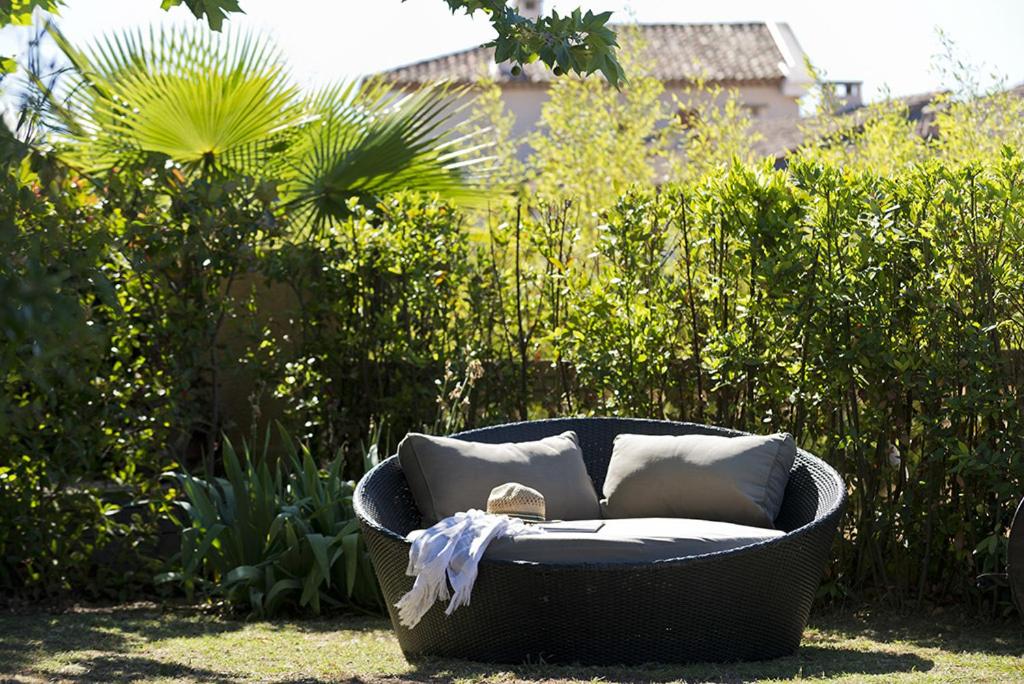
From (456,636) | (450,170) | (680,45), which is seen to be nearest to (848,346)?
(456,636)

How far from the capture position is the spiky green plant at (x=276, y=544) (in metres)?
6.03

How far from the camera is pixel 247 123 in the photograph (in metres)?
7.88

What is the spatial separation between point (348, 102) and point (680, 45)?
92.1 ft

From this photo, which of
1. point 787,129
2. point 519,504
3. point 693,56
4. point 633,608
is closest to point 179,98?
point 519,504

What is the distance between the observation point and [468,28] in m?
→ 4.25

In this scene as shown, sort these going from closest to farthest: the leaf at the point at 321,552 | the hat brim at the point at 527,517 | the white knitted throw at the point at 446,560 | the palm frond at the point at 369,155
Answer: the white knitted throw at the point at 446,560, the hat brim at the point at 527,517, the leaf at the point at 321,552, the palm frond at the point at 369,155

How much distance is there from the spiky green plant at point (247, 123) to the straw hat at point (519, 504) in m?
3.10

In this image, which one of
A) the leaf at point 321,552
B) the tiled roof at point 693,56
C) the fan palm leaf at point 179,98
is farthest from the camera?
the tiled roof at point 693,56

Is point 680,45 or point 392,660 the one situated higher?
point 680,45

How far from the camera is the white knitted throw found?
4.61 metres

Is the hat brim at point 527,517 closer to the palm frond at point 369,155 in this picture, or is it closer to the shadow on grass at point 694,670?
the shadow on grass at point 694,670

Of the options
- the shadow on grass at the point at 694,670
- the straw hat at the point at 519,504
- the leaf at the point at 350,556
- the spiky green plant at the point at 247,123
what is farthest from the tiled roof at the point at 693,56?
the shadow on grass at the point at 694,670

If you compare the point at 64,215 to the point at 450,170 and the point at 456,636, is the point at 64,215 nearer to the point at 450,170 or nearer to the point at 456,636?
the point at 456,636

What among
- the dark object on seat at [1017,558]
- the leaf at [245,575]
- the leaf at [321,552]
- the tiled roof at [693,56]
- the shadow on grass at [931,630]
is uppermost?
the tiled roof at [693,56]
